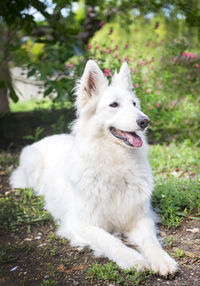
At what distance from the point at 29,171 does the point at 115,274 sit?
2536mm

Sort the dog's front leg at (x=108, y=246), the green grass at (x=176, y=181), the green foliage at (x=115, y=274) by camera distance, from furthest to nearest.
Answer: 1. the green grass at (x=176, y=181)
2. the dog's front leg at (x=108, y=246)
3. the green foliage at (x=115, y=274)

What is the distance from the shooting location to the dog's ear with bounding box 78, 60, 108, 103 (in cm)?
292

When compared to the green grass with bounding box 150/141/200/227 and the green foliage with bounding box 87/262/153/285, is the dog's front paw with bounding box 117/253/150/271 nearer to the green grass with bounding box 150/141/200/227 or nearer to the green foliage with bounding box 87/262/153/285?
the green foliage with bounding box 87/262/153/285

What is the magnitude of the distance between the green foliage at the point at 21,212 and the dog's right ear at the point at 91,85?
1516mm

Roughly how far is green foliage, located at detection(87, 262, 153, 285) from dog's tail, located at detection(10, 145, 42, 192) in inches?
85.9

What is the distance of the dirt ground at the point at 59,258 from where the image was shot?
2357 mm

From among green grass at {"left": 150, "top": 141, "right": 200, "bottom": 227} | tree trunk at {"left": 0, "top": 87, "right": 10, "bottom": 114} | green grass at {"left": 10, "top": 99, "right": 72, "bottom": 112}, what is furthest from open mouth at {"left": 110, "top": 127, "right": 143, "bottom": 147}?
tree trunk at {"left": 0, "top": 87, "right": 10, "bottom": 114}

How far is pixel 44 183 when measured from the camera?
4160mm

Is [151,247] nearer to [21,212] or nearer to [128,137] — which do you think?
[128,137]

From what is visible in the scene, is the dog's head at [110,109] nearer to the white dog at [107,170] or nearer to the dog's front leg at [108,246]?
the white dog at [107,170]

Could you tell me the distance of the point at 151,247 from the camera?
258cm

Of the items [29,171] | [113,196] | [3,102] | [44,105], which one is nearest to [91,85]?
[113,196]

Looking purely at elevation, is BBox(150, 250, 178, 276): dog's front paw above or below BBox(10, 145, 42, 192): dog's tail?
above

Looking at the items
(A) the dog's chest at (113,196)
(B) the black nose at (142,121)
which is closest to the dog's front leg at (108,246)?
(A) the dog's chest at (113,196)
